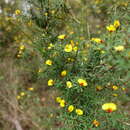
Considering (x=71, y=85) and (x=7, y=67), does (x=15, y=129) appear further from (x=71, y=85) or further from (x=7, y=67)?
(x=71, y=85)

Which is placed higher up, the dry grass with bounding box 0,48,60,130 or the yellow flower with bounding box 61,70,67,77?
the yellow flower with bounding box 61,70,67,77

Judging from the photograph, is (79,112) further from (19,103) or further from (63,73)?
(19,103)

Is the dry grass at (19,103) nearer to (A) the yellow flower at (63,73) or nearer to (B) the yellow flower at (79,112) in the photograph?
(A) the yellow flower at (63,73)

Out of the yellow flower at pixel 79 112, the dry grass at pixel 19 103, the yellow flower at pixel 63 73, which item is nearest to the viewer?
the yellow flower at pixel 79 112

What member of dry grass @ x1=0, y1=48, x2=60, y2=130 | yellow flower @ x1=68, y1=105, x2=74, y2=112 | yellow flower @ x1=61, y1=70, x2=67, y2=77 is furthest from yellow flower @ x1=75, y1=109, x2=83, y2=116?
dry grass @ x1=0, y1=48, x2=60, y2=130

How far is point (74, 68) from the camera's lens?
5.16 ft

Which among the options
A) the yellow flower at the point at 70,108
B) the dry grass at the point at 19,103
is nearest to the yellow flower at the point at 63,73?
the yellow flower at the point at 70,108

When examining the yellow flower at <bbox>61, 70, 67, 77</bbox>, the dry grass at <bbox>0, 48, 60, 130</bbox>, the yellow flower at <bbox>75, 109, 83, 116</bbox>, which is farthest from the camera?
the dry grass at <bbox>0, 48, 60, 130</bbox>

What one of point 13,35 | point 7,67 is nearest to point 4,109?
point 7,67

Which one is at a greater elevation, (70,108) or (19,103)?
(70,108)

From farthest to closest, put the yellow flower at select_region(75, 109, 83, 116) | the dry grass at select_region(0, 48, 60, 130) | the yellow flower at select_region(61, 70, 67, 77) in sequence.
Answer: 1. the dry grass at select_region(0, 48, 60, 130)
2. the yellow flower at select_region(61, 70, 67, 77)
3. the yellow flower at select_region(75, 109, 83, 116)

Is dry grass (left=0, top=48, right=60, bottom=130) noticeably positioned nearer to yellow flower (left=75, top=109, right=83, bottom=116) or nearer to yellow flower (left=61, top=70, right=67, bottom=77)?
yellow flower (left=61, top=70, right=67, bottom=77)

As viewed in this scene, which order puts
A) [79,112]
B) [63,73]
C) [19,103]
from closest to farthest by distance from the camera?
[79,112], [63,73], [19,103]

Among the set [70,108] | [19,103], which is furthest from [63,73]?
[19,103]
